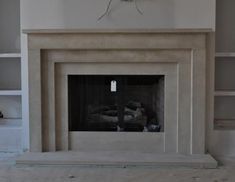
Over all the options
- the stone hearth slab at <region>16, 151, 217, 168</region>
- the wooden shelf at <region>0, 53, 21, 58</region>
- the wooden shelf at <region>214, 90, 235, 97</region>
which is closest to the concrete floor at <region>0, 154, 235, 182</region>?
the stone hearth slab at <region>16, 151, 217, 168</region>

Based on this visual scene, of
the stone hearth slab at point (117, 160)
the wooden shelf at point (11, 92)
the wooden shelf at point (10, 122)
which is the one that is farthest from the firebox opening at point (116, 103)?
the wooden shelf at point (10, 122)

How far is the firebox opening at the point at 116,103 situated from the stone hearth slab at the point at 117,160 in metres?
0.35

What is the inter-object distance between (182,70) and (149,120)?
0.64 meters

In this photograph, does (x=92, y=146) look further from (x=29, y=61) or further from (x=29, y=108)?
(x=29, y=61)

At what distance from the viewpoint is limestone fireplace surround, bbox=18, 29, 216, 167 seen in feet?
12.0

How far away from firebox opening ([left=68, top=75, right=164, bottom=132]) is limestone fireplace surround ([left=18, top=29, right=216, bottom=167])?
113mm

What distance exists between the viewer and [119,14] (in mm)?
3789

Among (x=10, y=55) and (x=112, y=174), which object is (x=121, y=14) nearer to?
(x=10, y=55)

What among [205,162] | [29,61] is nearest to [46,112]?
[29,61]

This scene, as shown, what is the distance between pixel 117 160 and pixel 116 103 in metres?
0.66

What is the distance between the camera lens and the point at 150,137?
3861 mm

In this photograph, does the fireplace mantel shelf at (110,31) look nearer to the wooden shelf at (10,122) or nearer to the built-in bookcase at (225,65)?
the built-in bookcase at (225,65)

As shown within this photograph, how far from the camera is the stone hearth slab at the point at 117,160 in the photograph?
11.5 ft

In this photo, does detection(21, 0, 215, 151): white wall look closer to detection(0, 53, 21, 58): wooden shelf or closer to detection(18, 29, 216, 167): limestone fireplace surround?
detection(18, 29, 216, 167): limestone fireplace surround
